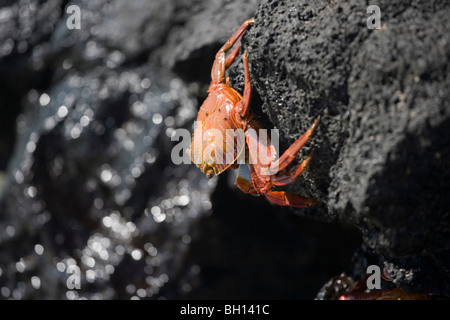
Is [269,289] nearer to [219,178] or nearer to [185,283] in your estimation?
[185,283]

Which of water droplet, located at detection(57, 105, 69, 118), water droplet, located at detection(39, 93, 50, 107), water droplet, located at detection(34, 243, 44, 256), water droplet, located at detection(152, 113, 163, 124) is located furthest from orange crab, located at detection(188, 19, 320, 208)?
water droplet, located at detection(39, 93, 50, 107)

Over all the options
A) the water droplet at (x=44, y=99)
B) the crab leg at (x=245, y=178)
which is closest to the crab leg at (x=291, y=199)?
the crab leg at (x=245, y=178)

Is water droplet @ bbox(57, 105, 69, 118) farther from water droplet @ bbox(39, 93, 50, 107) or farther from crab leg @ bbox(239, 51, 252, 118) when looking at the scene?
crab leg @ bbox(239, 51, 252, 118)

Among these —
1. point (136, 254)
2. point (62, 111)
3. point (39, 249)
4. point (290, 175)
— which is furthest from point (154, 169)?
point (290, 175)

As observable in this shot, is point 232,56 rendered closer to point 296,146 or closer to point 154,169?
point 296,146

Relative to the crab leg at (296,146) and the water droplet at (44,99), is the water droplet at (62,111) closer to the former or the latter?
the water droplet at (44,99)
